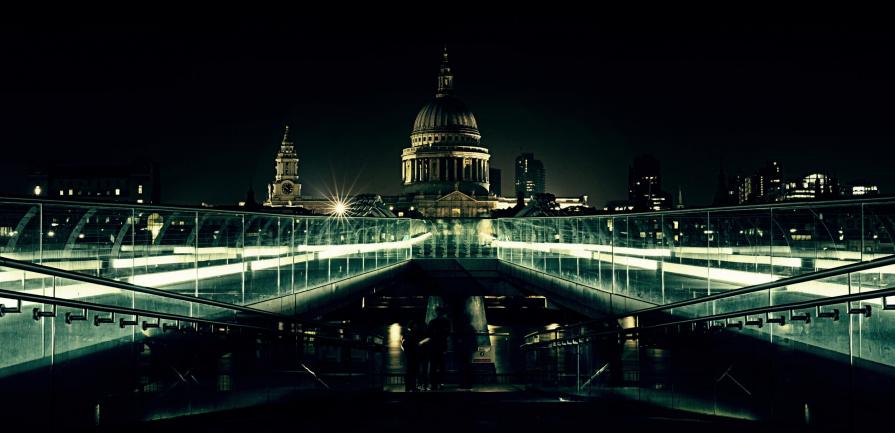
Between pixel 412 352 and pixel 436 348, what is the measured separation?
1.15 feet

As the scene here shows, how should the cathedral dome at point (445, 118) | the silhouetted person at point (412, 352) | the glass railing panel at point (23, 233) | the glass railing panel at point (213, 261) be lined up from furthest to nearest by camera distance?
the cathedral dome at point (445, 118)
the glass railing panel at point (213, 261)
the silhouetted person at point (412, 352)
the glass railing panel at point (23, 233)

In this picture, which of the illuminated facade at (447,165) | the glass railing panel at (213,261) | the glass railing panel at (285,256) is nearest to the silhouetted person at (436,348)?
the glass railing panel at (213,261)

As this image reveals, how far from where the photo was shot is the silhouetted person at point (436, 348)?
472 inches

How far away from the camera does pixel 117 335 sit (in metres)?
9.51

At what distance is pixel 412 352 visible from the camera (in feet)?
39.1

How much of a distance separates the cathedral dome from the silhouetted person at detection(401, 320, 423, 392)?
171 m

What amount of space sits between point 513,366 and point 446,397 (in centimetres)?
3200

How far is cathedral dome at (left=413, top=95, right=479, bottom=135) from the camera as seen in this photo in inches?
7244

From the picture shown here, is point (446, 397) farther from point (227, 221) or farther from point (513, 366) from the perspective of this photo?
point (513, 366)

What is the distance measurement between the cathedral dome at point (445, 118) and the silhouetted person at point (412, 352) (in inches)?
6744

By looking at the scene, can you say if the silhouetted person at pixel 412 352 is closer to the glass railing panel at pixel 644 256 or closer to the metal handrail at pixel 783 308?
the metal handrail at pixel 783 308

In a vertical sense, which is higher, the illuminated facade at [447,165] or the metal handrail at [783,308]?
the illuminated facade at [447,165]

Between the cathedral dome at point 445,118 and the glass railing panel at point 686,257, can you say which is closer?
the glass railing panel at point 686,257

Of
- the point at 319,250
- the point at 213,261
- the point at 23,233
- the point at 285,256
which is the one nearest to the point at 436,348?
the point at 213,261
